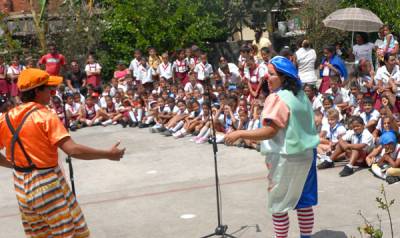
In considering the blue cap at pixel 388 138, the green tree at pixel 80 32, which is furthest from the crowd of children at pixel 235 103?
the green tree at pixel 80 32

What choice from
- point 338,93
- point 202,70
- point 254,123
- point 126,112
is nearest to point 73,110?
point 126,112

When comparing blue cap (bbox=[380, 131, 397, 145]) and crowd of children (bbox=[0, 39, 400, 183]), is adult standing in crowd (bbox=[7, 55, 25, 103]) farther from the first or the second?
blue cap (bbox=[380, 131, 397, 145])

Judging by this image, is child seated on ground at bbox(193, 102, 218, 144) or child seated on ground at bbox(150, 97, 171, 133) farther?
child seated on ground at bbox(150, 97, 171, 133)

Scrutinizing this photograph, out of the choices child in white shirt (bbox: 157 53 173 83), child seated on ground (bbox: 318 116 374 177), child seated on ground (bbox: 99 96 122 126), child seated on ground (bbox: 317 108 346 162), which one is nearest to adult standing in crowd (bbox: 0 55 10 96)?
child seated on ground (bbox: 99 96 122 126)

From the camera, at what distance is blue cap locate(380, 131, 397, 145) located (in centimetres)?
802

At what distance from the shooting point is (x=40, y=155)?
435 cm

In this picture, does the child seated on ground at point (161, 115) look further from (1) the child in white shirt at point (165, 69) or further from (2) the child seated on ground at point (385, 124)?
(2) the child seated on ground at point (385, 124)

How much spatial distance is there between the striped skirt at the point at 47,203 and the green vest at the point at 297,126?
1.73 m

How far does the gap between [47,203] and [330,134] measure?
5.70 m

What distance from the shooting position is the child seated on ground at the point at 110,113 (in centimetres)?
1360

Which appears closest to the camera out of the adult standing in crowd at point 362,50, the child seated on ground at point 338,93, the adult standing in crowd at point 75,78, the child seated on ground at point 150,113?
the child seated on ground at point 338,93

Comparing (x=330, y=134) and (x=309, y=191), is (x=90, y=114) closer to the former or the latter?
(x=330, y=134)

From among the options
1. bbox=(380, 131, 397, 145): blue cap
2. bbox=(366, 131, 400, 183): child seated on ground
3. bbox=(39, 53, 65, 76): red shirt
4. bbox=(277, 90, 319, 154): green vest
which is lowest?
bbox=(366, 131, 400, 183): child seated on ground

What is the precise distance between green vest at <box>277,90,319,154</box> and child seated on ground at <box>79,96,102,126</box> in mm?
9150
